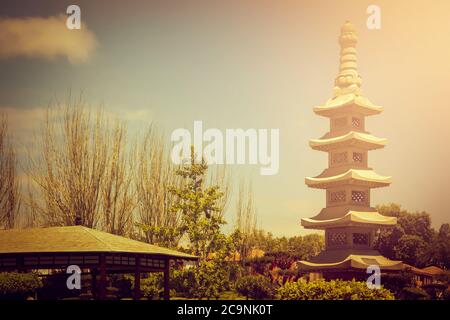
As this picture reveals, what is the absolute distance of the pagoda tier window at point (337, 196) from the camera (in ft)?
155

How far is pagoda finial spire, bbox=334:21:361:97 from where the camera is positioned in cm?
5022

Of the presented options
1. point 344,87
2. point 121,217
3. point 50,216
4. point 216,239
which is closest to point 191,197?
point 216,239

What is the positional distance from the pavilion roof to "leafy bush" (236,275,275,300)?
7.85m

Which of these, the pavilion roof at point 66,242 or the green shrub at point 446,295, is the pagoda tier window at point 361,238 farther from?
the pavilion roof at point 66,242

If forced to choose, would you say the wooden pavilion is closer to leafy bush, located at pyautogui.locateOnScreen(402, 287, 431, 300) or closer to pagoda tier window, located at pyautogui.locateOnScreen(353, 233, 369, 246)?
leafy bush, located at pyautogui.locateOnScreen(402, 287, 431, 300)

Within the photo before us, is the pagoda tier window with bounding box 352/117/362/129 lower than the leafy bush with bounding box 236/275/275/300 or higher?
higher

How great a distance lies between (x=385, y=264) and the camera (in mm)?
44250

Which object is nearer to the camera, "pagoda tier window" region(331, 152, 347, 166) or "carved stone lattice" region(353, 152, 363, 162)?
"pagoda tier window" region(331, 152, 347, 166)

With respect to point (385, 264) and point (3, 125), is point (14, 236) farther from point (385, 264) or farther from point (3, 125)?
point (385, 264)

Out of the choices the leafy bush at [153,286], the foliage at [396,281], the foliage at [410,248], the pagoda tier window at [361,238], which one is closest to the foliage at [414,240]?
the foliage at [410,248]

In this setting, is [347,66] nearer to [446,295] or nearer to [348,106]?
[348,106]

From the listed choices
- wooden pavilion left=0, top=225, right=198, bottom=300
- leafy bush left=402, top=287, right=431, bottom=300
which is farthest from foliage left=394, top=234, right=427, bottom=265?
wooden pavilion left=0, top=225, right=198, bottom=300

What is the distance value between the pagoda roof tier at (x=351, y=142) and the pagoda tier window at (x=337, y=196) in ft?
10.7
